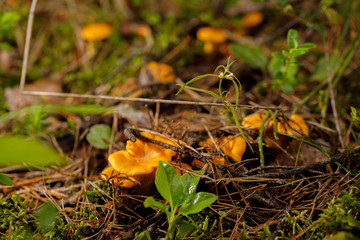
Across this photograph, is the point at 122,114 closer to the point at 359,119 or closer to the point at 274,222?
the point at 274,222

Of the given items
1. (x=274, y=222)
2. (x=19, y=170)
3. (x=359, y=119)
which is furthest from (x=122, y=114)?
(x=359, y=119)

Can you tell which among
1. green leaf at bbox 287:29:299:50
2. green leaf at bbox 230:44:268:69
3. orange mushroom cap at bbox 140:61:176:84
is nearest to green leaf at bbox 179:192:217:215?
green leaf at bbox 287:29:299:50

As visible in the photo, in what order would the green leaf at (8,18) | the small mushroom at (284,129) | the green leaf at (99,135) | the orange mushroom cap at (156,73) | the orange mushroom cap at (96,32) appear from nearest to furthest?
the small mushroom at (284,129)
the green leaf at (99,135)
the green leaf at (8,18)
the orange mushroom cap at (156,73)
the orange mushroom cap at (96,32)

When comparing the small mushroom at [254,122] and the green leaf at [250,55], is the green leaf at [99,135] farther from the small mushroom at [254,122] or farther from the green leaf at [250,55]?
the green leaf at [250,55]

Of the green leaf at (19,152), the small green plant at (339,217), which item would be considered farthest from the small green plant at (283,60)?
the green leaf at (19,152)

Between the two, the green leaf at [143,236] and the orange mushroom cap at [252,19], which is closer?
the green leaf at [143,236]

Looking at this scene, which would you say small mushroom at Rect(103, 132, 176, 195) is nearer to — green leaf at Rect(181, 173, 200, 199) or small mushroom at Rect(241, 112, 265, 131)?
green leaf at Rect(181, 173, 200, 199)
